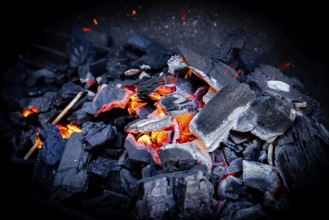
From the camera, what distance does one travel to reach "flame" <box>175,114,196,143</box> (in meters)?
3.05

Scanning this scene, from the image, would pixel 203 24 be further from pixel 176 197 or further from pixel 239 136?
pixel 176 197

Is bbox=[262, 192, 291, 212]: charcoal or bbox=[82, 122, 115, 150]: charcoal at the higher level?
bbox=[262, 192, 291, 212]: charcoal

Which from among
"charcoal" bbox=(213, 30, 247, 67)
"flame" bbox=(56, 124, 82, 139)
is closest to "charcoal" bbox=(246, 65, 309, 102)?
"charcoal" bbox=(213, 30, 247, 67)

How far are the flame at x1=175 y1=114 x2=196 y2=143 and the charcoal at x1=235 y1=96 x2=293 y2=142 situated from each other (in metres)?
0.53

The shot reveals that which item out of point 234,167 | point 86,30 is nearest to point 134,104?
point 234,167

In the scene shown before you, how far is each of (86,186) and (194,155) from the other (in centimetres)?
121

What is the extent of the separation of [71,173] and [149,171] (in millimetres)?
890

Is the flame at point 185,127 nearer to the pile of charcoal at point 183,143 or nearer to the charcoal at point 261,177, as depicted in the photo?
the pile of charcoal at point 183,143

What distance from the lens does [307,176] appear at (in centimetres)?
261

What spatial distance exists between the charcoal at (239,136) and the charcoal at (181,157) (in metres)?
0.37

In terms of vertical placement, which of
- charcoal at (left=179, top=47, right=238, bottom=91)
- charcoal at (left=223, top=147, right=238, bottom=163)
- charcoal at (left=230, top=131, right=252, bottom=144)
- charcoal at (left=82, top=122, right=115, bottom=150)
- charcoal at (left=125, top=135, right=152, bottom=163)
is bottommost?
charcoal at (left=82, top=122, right=115, bottom=150)

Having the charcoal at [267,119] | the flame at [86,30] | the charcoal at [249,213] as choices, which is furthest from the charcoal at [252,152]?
the flame at [86,30]

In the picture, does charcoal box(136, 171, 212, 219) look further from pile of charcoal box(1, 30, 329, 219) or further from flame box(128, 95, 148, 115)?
flame box(128, 95, 148, 115)

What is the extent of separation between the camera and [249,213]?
7.87 feet
